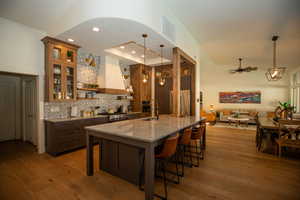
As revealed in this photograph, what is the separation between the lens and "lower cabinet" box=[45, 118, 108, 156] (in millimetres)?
3311

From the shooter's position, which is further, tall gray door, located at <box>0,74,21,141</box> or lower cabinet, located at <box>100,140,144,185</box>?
tall gray door, located at <box>0,74,21,141</box>

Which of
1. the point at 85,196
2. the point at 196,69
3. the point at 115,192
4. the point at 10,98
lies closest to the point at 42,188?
the point at 85,196

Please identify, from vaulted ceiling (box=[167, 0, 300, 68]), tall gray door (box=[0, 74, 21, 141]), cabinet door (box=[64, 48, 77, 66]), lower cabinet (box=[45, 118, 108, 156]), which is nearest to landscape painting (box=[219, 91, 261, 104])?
vaulted ceiling (box=[167, 0, 300, 68])

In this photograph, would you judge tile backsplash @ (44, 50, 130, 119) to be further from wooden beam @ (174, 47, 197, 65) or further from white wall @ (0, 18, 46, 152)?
wooden beam @ (174, 47, 197, 65)

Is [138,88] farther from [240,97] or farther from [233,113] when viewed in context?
[240,97]

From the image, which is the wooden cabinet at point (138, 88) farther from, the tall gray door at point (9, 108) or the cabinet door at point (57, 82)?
the tall gray door at point (9, 108)

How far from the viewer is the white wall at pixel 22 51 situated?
3029mm

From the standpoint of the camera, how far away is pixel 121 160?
2381 mm

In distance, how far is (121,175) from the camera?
2.40 meters

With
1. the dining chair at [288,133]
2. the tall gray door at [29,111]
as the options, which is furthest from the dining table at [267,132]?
the tall gray door at [29,111]

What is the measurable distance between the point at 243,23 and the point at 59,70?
4997 millimetres

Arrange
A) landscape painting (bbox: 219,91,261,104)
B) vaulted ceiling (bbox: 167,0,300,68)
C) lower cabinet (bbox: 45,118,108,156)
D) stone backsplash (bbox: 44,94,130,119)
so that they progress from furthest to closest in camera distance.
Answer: landscape painting (bbox: 219,91,261,104), stone backsplash (bbox: 44,94,130,119), lower cabinet (bbox: 45,118,108,156), vaulted ceiling (bbox: 167,0,300,68)

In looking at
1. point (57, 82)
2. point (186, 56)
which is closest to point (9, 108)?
point (57, 82)

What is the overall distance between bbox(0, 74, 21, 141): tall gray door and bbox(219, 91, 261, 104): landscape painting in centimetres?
1058
